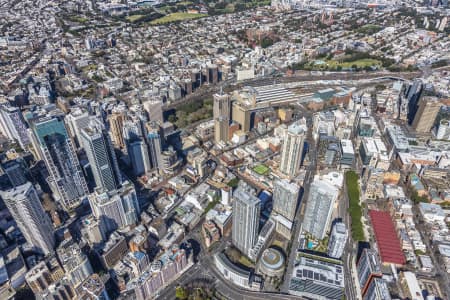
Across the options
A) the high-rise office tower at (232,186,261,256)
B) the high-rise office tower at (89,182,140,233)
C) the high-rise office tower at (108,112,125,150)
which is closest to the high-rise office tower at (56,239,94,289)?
the high-rise office tower at (89,182,140,233)

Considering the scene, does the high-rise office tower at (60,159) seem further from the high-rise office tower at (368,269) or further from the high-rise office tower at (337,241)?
the high-rise office tower at (368,269)

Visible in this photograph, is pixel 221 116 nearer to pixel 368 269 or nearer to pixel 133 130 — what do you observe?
pixel 133 130

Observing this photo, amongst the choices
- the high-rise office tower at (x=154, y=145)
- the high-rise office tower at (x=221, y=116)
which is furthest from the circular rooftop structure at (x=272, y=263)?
the high-rise office tower at (x=221, y=116)

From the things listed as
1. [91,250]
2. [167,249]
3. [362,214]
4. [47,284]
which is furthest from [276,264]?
[47,284]

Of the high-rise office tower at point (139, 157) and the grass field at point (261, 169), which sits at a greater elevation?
the high-rise office tower at point (139, 157)

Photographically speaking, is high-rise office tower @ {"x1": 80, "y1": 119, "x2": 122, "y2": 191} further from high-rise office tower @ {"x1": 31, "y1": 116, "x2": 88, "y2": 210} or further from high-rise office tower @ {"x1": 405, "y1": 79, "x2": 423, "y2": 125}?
high-rise office tower @ {"x1": 405, "y1": 79, "x2": 423, "y2": 125}

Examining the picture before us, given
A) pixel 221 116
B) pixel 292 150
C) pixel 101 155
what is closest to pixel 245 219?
pixel 292 150
